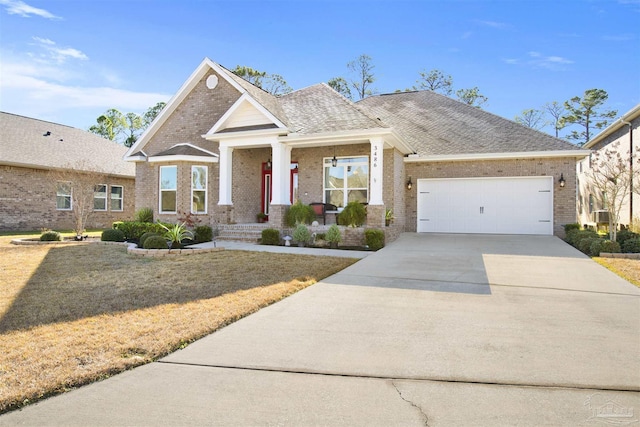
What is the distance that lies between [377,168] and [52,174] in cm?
1656

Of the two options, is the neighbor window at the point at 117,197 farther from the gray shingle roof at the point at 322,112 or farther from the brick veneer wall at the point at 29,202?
the gray shingle roof at the point at 322,112

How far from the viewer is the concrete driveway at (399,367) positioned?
112 inches

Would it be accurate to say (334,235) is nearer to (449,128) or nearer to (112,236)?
(112,236)

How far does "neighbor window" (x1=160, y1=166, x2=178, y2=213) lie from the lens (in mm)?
15820

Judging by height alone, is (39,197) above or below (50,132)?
below

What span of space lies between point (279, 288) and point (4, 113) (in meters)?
23.3

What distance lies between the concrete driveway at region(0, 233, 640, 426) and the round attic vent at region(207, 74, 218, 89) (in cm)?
1316

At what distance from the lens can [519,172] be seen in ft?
49.4

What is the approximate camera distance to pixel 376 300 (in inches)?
241

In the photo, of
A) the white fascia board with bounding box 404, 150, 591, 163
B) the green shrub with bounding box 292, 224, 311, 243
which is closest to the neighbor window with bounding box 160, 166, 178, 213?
the green shrub with bounding box 292, 224, 311, 243

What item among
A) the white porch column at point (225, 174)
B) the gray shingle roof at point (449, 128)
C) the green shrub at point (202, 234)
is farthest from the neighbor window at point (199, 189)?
the gray shingle roof at point (449, 128)

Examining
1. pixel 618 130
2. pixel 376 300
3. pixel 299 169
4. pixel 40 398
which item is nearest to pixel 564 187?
pixel 618 130

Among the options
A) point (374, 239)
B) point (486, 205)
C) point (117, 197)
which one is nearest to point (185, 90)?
point (117, 197)

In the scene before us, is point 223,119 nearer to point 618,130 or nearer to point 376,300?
point 376,300
